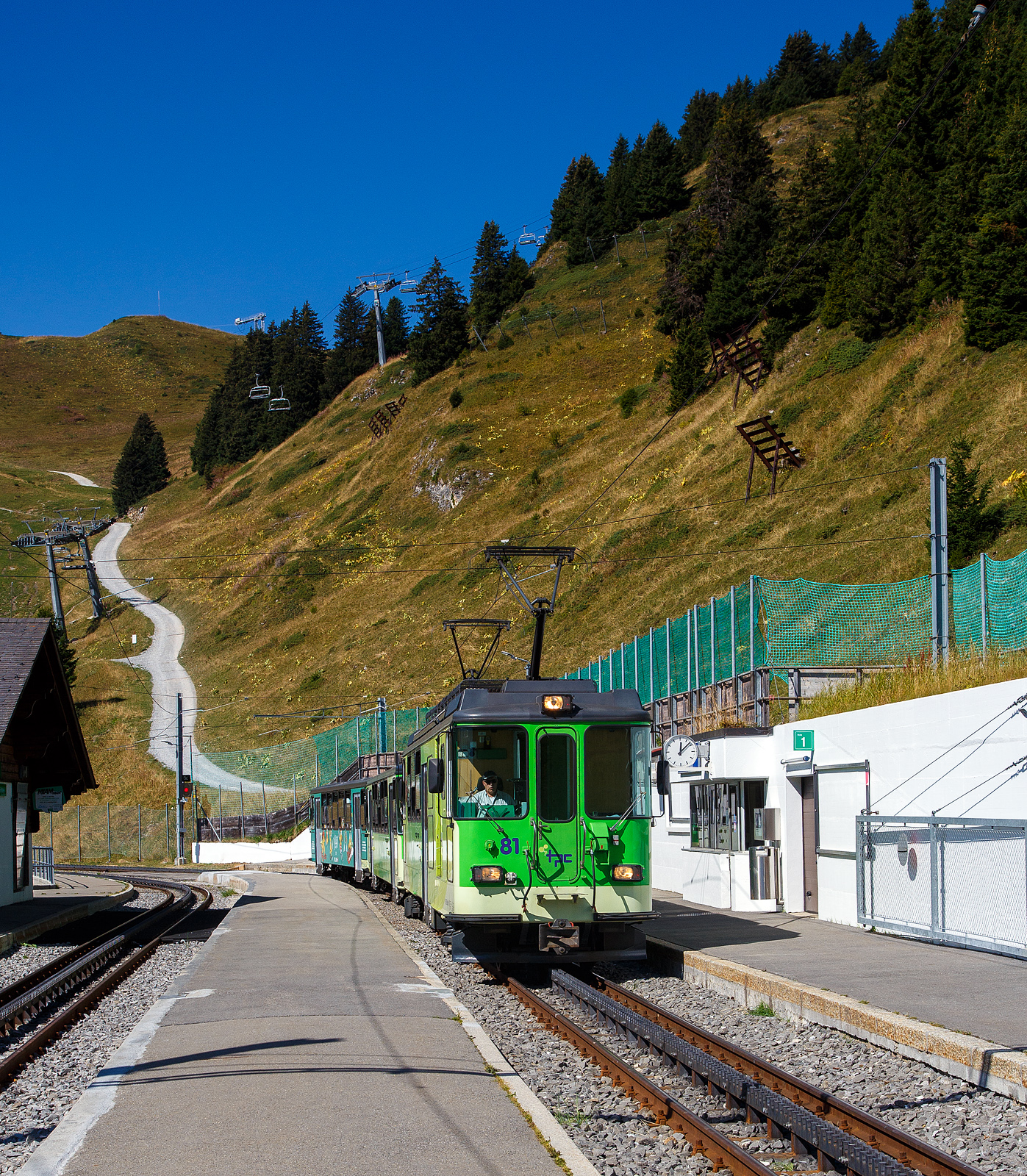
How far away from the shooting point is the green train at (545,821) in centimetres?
1365

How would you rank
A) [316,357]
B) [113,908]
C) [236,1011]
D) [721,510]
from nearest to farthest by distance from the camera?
[236,1011] < [113,908] < [721,510] < [316,357]

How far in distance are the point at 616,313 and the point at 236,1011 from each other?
10283 cm

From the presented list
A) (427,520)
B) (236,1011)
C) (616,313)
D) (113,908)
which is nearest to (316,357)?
(616,313)

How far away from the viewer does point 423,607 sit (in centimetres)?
6956

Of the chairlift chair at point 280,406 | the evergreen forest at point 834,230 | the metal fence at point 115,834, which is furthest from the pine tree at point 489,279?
the metal fence at point 115,834

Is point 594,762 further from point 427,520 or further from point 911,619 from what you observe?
point 427,520

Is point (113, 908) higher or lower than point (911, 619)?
lower

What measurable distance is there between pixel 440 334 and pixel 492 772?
331 ft

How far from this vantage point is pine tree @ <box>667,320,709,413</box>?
6962 cm

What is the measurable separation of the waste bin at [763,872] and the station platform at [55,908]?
39.8 ft

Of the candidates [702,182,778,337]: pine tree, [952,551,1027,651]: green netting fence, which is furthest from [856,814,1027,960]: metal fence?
[702,182,778,337]: pine tree

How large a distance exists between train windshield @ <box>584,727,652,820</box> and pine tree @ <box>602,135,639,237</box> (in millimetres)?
122811

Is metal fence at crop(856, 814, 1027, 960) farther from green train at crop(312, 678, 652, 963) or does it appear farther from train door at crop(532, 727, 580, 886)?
train door at crop(532, 727, 580, 886)

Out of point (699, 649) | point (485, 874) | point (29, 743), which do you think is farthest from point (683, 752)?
point (29, 743)
